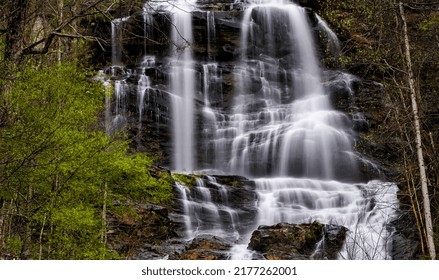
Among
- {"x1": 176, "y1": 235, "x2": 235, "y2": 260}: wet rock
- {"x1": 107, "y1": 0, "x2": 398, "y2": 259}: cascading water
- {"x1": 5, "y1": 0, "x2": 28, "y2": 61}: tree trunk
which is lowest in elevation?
{"x1": 176, "y1": 235, "x2": 235, "y2": 260}: wet rock

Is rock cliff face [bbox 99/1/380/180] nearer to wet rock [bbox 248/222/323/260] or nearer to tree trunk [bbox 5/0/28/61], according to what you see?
wet rock [bbox 248/222/323/260]

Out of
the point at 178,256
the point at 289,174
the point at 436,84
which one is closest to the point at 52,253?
the point at 178,256

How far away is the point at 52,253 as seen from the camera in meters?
8.98

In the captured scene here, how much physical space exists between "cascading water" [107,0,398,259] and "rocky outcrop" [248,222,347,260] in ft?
1.67

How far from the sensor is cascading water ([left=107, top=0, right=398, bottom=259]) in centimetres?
1773

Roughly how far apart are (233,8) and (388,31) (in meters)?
19.8

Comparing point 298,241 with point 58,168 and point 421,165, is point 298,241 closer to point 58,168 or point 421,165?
point 421,165

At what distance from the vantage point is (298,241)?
1416 centimetres

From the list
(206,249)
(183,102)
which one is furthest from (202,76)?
(206,249)

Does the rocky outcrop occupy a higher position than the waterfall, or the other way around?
the waterfall

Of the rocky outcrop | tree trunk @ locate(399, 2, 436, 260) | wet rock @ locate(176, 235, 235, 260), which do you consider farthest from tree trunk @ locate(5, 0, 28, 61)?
the rocky outcrop

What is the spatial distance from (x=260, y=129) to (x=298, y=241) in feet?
35.5

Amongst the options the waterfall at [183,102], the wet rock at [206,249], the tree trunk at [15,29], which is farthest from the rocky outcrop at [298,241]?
the waterfall at [183,102]

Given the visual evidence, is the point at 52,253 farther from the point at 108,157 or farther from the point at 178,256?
the point at 178,256
